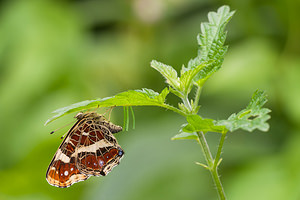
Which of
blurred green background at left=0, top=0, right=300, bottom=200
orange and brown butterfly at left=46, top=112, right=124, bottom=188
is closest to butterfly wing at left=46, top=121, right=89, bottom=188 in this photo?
orange and brown butterfly at left=46, top=112, right=124, bottom=188

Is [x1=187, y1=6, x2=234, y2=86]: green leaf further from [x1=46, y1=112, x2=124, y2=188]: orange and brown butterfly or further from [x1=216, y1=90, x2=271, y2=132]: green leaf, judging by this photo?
[x1=46, y1=112, x2=124, y2=188]: orange and brown butterfly

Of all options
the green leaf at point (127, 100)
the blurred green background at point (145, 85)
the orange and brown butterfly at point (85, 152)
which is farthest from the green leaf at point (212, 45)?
the blurred green background at point (145, 85)

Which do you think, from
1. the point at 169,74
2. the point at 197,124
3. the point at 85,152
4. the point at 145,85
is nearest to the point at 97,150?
the point at 85,152

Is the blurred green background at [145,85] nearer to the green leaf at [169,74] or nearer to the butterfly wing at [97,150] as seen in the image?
the butterfly wing at [97,150]

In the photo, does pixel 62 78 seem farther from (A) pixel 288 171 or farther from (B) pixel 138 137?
(A) pixel 288 171

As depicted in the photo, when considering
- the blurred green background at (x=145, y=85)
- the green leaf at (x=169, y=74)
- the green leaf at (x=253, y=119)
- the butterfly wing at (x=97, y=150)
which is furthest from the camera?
the blurred green background at (x=145, y=85)

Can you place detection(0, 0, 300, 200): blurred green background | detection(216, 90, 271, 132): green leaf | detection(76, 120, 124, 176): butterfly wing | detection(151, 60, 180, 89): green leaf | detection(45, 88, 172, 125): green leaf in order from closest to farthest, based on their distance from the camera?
detection(216, 90, 271, 132): green leaf
detection(45, 88, 172, 125): green leaf
detection(151, 60, 180, 89): green leaf
detection(76, 120, 124, 176): butterfly wing
detection(0, 0, 300, 200): blurred green background
